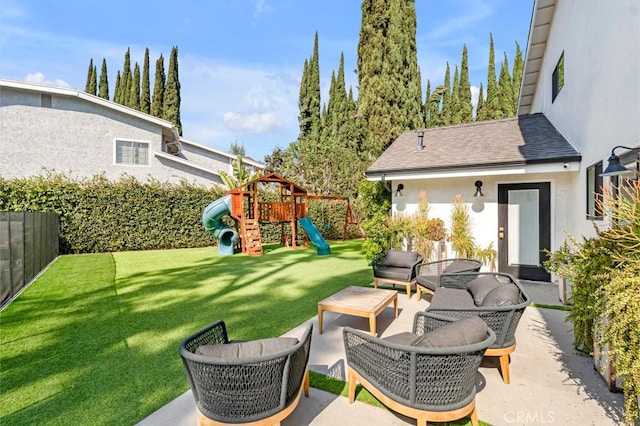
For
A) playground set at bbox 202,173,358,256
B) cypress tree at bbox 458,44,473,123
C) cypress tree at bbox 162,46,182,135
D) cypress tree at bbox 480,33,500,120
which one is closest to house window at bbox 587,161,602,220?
playground set at bbox 202,173,358,256

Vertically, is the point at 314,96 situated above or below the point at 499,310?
above

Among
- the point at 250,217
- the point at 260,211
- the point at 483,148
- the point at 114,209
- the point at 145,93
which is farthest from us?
the point at 145,93

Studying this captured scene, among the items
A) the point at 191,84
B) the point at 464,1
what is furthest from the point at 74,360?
the point at 191,84

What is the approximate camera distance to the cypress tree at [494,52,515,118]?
31578mm

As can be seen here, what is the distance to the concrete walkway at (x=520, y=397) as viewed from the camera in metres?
3.09

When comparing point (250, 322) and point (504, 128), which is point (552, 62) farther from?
point (250, 322)

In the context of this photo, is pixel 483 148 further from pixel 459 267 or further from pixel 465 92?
pixel 465 92

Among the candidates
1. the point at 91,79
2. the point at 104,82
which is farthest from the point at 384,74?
the point at 91,79

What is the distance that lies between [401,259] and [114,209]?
13402 mm

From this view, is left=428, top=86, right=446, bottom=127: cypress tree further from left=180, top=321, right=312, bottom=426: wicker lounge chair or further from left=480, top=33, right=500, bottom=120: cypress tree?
left=180, top=321, right=312, bottom=426: wicker lounge chair

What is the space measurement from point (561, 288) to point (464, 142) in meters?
5.51

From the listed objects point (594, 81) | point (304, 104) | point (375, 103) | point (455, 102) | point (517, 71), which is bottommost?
point (594, 81)

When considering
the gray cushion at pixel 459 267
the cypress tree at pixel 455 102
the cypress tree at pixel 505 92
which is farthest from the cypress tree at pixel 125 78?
the gray cushion at pixel 459 267

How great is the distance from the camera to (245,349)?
9.12 ft
